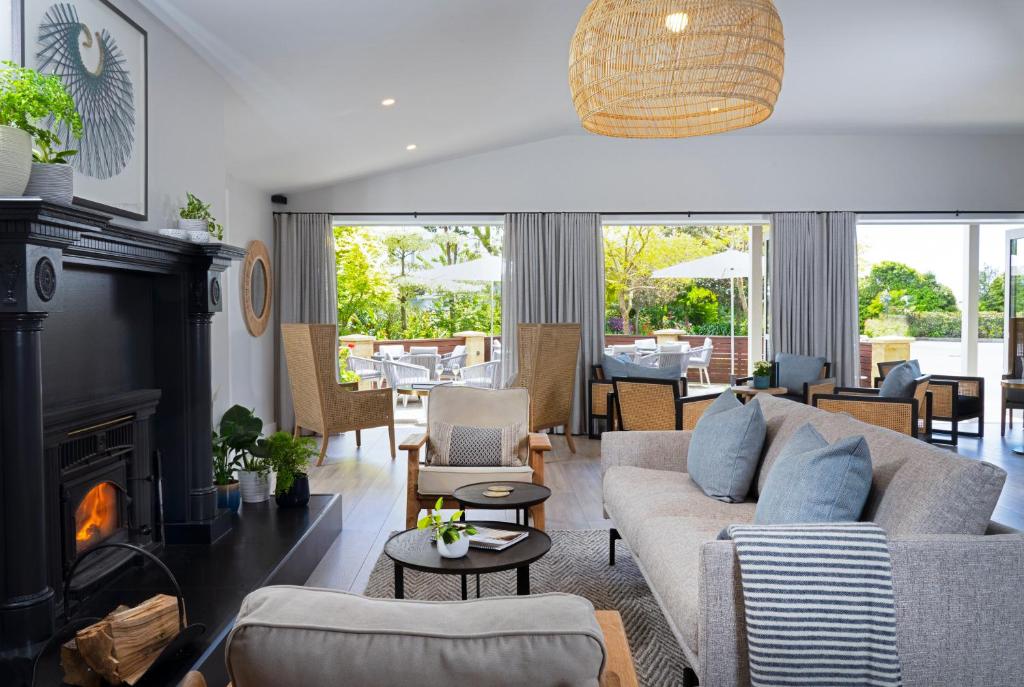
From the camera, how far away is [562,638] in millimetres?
978

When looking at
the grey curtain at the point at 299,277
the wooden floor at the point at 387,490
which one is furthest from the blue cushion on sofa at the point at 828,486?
the grey curtain at the point at 299,277

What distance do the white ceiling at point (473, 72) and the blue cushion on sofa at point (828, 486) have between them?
2.98 metres

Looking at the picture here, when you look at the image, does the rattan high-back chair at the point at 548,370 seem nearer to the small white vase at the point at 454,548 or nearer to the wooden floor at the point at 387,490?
the wooden floor at the point at 387,490

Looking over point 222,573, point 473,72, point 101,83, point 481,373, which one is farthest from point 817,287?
point 101,83

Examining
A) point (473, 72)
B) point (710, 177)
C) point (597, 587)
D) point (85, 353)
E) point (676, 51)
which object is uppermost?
point (473, 72)

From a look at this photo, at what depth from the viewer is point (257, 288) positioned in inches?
287

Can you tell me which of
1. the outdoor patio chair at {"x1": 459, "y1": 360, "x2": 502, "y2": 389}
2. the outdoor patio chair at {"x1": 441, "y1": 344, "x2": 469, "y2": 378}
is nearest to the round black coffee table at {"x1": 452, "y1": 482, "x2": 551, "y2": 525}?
the outdoor patio chair at {"x1": 459, "y1": 360, "x2": 502, "y2": 389}

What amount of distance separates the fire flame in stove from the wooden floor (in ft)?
2.97

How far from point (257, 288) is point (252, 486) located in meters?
3.49

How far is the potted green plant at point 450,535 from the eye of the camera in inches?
100

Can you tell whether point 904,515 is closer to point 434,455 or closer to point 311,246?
point 434,455

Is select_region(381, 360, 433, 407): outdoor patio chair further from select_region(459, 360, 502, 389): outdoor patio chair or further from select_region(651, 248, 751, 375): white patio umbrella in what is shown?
select_region(651, 248, 751, 375): white patio umbrella

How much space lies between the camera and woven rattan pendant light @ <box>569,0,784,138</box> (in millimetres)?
2555

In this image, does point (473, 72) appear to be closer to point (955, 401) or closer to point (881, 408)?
point (881, 408)
